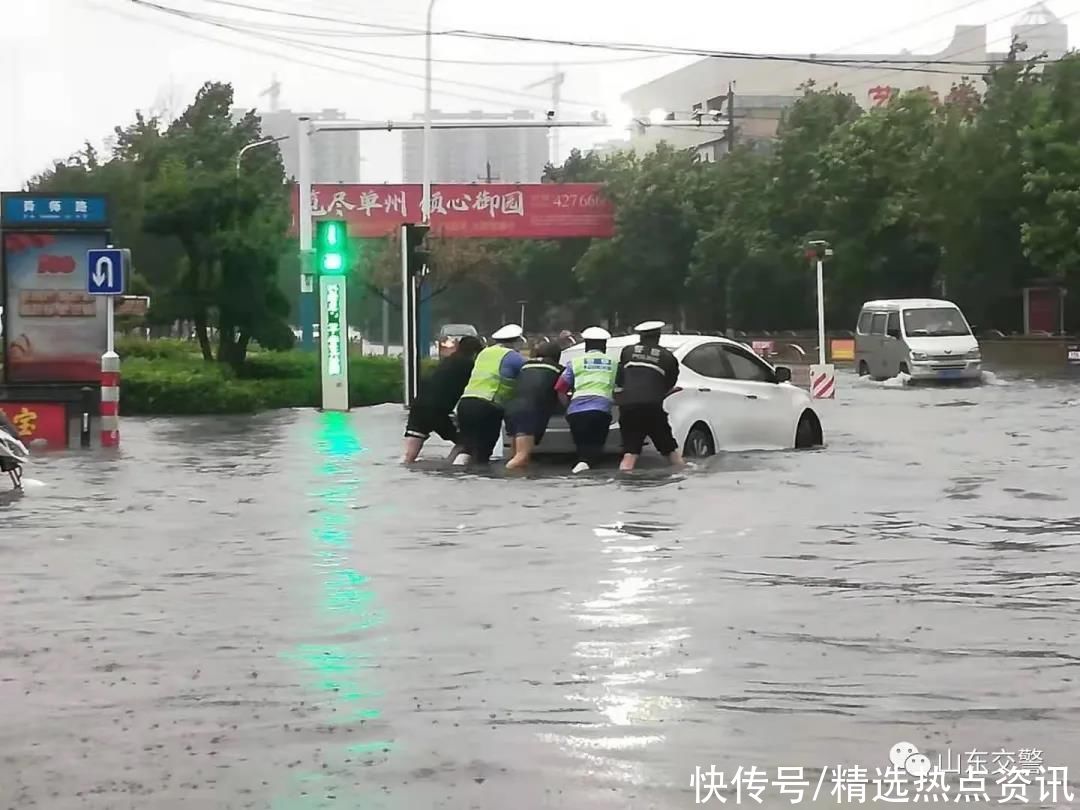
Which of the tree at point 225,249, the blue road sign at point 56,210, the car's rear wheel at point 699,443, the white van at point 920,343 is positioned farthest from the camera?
the white van at point 920,343

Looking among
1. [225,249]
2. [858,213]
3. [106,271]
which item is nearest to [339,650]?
[106,271]

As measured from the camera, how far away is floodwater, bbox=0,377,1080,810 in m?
6.35

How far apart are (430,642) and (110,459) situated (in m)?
12.7

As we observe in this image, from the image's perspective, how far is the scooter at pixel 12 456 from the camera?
16547 millimetres

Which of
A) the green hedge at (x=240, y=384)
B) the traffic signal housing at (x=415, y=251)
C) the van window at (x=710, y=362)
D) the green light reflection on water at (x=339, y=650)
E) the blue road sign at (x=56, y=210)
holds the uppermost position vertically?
the blue road sign at (x=56, y=210)

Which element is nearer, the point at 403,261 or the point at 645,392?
the point at 645,392

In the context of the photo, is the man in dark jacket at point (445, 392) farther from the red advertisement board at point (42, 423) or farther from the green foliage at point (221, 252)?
the green foliage at point (221, 252)

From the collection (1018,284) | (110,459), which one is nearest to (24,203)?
(110,459)

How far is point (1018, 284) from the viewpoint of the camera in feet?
189

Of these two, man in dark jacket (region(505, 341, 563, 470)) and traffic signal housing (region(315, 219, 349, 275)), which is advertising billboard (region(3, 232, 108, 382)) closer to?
traffic signal housing (region(315, 219, 349, 275))

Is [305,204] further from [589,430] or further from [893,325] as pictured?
[589,430]

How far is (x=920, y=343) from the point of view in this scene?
38.8 m

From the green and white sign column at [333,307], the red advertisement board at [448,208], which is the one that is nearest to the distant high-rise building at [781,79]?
the red advertisement board at [448,208]

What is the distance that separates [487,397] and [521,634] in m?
9.38
